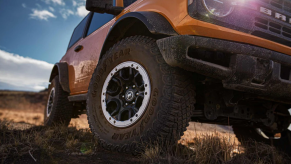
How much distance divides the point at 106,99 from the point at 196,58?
967mm

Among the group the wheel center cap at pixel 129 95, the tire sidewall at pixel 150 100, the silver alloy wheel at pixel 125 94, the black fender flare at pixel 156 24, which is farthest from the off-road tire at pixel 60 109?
the black fender flare at pixel 156 24

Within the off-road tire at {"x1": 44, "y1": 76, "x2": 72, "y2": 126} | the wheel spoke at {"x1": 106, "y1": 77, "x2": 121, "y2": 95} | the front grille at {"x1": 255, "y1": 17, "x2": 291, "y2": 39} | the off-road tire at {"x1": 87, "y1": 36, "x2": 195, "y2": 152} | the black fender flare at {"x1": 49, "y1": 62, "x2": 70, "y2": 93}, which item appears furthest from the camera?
the off-road tire at {"x1": 44, "y1": 76, "x2": 72, "y2": 126}

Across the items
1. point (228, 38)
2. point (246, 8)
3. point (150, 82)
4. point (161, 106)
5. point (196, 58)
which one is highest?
point (246, 8)

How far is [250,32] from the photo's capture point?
1.70 metres

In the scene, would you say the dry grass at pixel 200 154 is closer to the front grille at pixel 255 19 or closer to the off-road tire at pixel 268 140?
the front grille at pixel 255 19

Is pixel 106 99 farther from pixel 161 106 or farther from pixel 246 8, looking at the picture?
pixel 246 8

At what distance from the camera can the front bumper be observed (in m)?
1.54

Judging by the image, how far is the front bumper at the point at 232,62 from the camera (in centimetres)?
154

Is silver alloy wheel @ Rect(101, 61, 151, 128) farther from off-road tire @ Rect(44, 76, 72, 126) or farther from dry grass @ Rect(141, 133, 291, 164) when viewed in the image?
off-road tire @ Rect(44, 76, 72, 126)

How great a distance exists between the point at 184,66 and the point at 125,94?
0.69 meters

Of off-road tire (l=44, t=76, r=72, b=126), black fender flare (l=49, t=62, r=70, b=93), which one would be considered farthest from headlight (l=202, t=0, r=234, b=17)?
off-road tire (l=44, t=76, r=72, b=126)

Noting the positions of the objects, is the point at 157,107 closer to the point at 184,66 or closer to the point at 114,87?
the point at 184,66

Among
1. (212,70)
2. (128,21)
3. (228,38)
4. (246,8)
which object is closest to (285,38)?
(246,8)

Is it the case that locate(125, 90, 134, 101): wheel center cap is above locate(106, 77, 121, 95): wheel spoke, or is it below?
below
